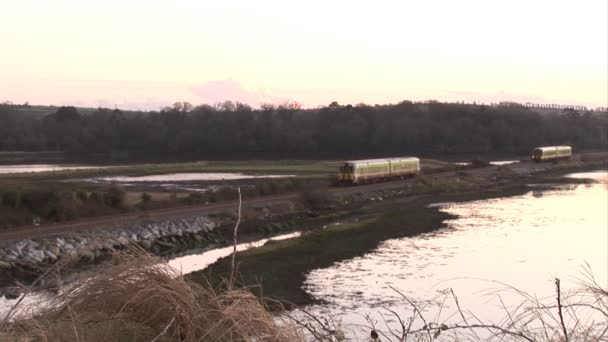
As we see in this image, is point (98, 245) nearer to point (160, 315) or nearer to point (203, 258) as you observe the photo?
point (203, 258)

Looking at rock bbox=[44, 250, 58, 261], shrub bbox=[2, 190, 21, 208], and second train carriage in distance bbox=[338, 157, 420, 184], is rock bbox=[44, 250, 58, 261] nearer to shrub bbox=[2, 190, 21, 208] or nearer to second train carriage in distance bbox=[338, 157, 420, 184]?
shrub bbox=[2, 190, 21, 208]

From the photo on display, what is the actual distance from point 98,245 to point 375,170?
38.6 m

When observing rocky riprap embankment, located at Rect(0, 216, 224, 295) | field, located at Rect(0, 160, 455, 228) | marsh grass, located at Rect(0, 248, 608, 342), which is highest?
marsh grass, located at Rect(0, 248, 608, 342)

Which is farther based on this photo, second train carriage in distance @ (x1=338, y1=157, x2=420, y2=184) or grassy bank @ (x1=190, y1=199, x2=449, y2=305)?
second train carriage in distance @ (x1=338, y1=157, x2=420, y2=184)

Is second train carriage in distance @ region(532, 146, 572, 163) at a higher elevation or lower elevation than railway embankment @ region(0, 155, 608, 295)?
higher

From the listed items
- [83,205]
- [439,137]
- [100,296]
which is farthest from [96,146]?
[100,296]

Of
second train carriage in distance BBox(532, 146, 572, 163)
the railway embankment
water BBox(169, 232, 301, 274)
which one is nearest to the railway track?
the railway embankment

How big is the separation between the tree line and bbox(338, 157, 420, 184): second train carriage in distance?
6403cm

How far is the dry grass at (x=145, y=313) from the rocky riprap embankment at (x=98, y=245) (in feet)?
47.3

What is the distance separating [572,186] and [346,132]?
82.1 meters

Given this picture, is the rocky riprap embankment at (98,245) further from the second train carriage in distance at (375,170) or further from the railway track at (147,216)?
the second train carriage in distance at (375,170)

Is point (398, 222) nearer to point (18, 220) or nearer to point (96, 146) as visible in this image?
point (18, 220)

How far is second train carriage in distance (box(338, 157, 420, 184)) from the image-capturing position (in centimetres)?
5197

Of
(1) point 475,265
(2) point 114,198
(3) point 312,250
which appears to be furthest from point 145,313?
(2) point 114,198
